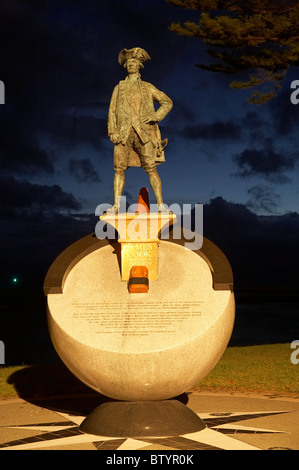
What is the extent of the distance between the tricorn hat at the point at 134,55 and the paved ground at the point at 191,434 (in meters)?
4.77

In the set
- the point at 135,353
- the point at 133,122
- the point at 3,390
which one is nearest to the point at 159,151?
the point at 133,122

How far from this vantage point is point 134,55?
29.4 ft

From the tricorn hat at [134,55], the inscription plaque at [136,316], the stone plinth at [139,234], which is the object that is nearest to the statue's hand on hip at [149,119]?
the tricorn hat at [134,55]

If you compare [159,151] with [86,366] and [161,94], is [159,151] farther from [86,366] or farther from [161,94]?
[86,366]

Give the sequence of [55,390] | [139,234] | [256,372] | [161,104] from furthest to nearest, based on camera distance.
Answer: [256,372] < [55,390] < [161,104] < [139,234]

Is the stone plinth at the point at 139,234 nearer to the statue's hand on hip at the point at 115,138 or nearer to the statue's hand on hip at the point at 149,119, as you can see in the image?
the statue's hand on hip at the point at 115,138

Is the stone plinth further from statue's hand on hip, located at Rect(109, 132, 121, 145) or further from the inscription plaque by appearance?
statue's hand on hip, located at Rect(109, 132, 121, 145)

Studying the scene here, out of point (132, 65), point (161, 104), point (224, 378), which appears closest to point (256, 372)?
point (224, 378)

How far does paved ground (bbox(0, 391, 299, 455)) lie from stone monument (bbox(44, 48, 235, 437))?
0.28m

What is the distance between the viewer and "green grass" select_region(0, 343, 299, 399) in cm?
1061

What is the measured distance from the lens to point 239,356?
1430 cm

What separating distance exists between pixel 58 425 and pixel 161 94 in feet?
14.9

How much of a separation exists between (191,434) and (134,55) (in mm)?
4980

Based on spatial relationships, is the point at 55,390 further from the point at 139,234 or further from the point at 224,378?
the point at 139,234
